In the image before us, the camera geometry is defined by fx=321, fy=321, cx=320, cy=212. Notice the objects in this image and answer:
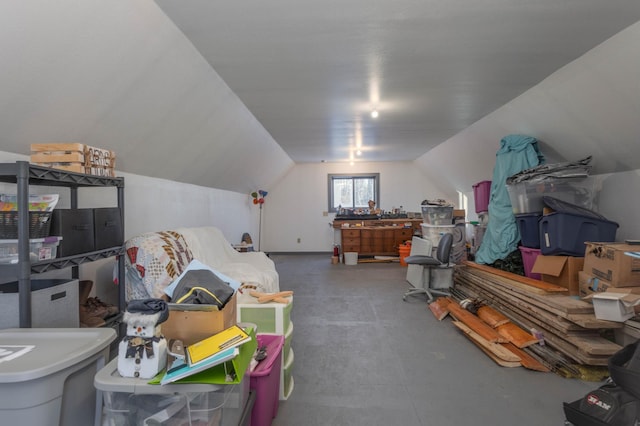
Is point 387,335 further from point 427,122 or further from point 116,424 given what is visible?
point 427,122

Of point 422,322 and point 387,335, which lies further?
point 422,322

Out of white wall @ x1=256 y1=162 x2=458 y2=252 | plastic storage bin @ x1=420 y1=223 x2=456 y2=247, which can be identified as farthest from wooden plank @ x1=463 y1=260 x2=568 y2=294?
white wall @ x1=256 y1=162 x2=458 y2=252

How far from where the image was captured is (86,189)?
264 centimetres

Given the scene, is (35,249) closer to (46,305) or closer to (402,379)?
(46,305)

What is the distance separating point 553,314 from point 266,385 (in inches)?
92.5

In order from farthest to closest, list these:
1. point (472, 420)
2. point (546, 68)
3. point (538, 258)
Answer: point (538, 258) < point (546, 68) < point (472, 420)

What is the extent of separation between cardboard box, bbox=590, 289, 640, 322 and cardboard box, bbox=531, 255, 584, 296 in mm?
458

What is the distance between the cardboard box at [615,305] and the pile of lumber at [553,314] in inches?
3.2

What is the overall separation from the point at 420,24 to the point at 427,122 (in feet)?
8.72

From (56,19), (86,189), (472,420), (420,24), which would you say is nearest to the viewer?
(56,19)

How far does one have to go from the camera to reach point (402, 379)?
7.62ft

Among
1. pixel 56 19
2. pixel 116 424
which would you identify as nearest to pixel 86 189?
pixel 56 19

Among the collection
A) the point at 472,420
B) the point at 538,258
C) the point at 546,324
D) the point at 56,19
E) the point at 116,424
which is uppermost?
the point at 56,19

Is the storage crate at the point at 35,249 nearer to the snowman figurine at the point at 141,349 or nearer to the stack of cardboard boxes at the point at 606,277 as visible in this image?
the snowman figurine at the point at 141,349
